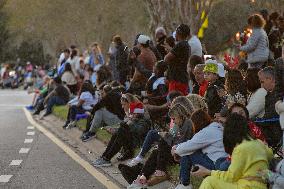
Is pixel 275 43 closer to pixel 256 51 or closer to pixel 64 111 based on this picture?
pixel 256 51

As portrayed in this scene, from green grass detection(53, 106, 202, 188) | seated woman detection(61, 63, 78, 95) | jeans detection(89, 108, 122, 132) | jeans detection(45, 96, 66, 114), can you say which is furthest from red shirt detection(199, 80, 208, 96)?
seated woman detection(61, 63, 78, 95)

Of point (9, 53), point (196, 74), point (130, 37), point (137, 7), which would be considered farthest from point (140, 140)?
point (9, 53)

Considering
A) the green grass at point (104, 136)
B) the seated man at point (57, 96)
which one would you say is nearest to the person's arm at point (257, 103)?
the green grass at point (104, 136)

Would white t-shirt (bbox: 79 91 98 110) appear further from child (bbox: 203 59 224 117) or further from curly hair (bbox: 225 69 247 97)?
curly hair (bbox: 225 69 247 97)

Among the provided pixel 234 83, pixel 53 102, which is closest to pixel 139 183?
pixel 234 83

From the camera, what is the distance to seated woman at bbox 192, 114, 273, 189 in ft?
28.5

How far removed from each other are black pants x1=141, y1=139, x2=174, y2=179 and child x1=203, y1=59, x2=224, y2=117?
1.03 meters

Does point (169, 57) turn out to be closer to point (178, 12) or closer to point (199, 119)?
point (199, 119)

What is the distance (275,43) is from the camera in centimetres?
1783

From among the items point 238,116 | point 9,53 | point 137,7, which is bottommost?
point 9,53

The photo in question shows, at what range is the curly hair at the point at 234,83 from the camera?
12211 mm

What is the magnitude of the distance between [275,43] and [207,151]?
295 inches

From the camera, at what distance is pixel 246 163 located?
873 cm

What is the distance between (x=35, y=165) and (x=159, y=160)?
3.87 meters
